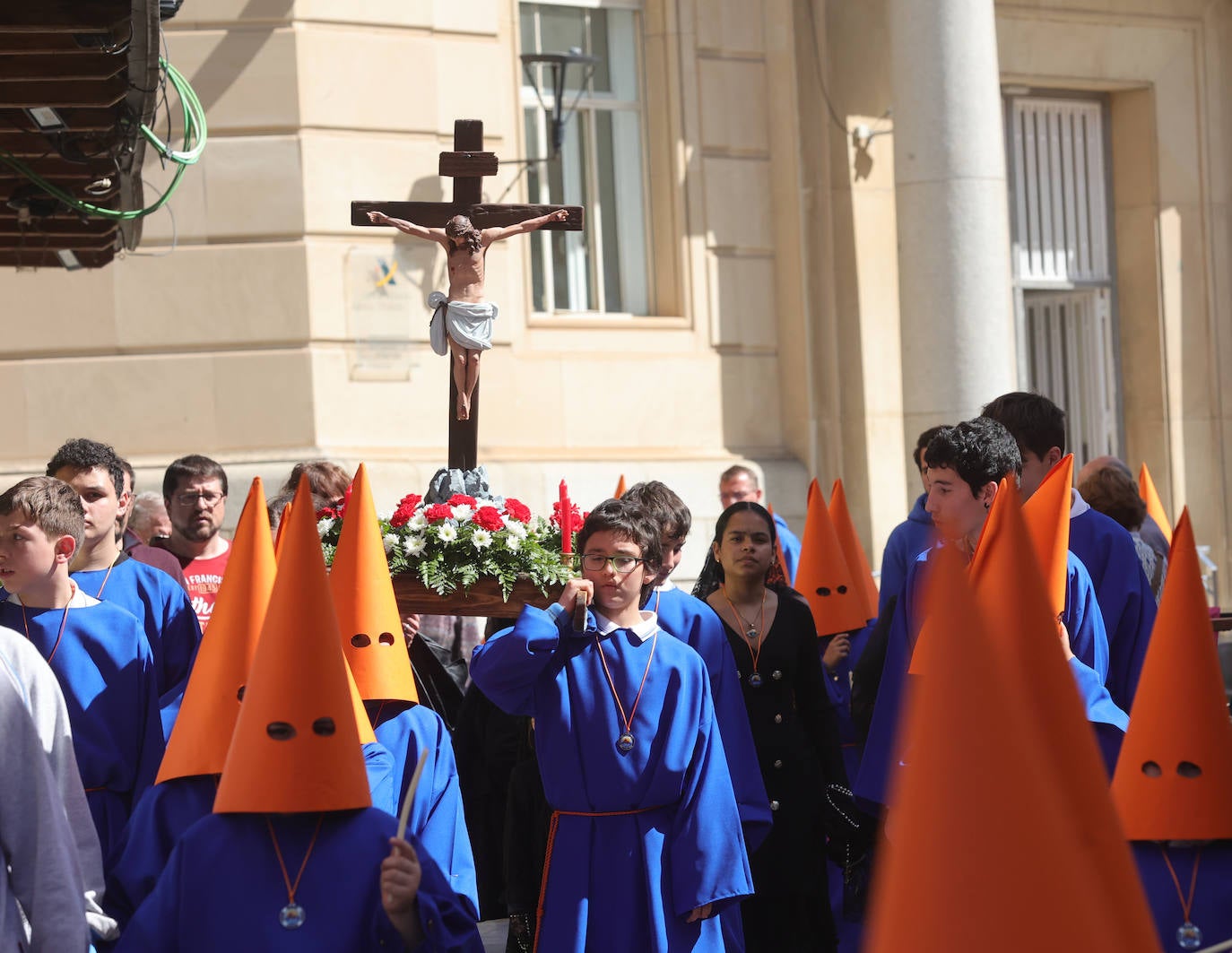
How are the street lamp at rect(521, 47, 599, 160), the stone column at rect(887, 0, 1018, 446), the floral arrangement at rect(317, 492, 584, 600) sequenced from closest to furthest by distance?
the floral arrangement at rect(317, 492, 584, 600)
the street lamp at rect(521, 47, 599, 160)
the stone column at rect(887, 0, 1018, 446)

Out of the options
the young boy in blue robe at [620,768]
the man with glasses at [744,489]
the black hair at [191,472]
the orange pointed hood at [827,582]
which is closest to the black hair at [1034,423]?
the young boy in blue robe at [620,768]

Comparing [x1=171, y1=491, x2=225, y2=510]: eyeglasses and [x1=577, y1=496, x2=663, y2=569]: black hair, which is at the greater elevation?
[x1=171, y1=491, x2=225, y2=510]: eyeglasses

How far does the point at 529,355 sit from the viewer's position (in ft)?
35.5

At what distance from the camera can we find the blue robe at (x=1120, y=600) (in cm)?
490

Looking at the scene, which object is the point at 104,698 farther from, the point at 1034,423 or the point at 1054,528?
the point at 1034,423

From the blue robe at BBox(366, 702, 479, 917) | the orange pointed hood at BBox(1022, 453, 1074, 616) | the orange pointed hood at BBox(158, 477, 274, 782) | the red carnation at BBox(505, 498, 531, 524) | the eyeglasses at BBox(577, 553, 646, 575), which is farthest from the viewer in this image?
the red carnation at BBox(505, 498, 531, 524)

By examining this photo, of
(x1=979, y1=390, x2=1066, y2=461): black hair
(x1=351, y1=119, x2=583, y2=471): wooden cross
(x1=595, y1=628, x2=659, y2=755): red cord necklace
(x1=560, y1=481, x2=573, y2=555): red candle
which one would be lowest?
(x1=595, y1=628, x2=659, y2=755): red cord necklace

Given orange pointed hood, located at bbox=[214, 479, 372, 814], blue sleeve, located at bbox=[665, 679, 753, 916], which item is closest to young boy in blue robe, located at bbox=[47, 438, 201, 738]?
orange pointed hood, located at bbox=[214, 479, 372, 814]

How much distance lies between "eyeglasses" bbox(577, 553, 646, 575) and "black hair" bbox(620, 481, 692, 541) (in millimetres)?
974

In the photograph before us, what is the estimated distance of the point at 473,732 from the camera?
6.11 m

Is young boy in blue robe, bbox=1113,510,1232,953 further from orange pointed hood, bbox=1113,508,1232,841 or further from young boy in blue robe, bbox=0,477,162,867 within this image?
young boy in blue robe, bbox=0,477,162,867

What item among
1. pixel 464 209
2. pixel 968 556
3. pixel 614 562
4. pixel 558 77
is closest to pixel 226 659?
pixel 614 562

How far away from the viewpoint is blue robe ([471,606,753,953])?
4469mm

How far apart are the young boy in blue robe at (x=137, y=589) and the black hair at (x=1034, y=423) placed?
248cm
